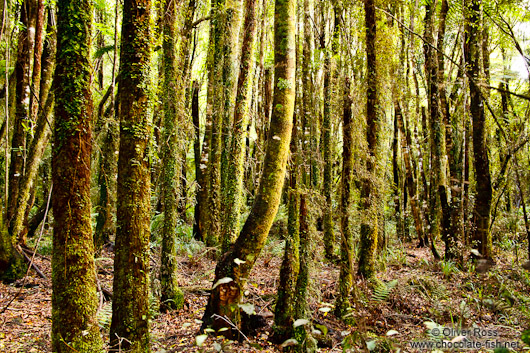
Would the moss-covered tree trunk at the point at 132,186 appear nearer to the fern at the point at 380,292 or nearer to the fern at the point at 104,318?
the fern at the point at 104,318

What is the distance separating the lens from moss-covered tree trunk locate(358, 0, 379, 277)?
648cm

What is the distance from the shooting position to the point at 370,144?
6547 mm

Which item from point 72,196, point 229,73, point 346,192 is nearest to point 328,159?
point 229,73

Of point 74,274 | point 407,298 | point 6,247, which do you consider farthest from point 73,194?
point 407,298

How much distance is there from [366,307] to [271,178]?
2.72 meters

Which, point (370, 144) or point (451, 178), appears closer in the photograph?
point (370, 144)

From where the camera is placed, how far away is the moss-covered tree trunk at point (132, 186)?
3355mm

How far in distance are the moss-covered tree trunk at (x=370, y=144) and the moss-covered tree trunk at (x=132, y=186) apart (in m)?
4.27

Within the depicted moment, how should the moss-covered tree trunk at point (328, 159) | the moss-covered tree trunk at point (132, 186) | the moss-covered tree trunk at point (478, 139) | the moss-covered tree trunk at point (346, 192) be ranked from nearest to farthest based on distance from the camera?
the moss-covered tree trunk at point (132, 186), the moss-covered tree trunk at point (346, 192), the moss-covered tree trunk at point (478, 139), the moss-covered tree trunk at point (328, 159)

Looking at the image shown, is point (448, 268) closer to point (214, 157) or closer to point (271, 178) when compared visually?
point (271, 178)

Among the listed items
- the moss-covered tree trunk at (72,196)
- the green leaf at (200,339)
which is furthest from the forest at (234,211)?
the green leaf at (200,339)

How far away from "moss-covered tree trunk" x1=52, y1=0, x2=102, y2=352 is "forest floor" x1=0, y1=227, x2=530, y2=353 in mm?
628

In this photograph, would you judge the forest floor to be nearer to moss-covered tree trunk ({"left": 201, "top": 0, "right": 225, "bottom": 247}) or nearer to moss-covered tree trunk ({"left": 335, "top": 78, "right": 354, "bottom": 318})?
moss-covered tree trunk ({"left": 335, "top": 78, "right": 354, "bottom": 318})

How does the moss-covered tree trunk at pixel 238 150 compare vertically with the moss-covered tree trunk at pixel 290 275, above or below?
above
